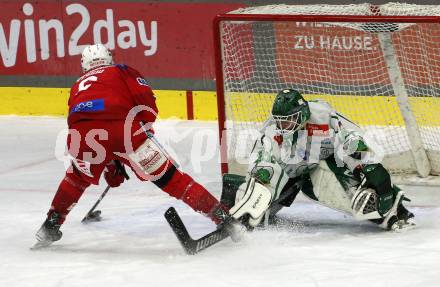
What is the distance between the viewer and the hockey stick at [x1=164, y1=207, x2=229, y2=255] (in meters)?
4.48

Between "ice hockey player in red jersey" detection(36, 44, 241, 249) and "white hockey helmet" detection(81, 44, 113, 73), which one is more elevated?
"white hockey helmet" detection(81, 44, 113, 73)

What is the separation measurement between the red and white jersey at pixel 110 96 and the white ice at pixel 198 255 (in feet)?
2.07

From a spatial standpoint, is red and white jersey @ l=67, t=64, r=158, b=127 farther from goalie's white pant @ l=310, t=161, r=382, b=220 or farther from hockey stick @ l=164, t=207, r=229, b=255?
goalie's white pant @ l=310, t=161, r=382, b=220

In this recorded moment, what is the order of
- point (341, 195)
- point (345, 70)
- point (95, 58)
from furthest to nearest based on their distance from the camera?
point (345, 70) → point (341, 195) → point (95, 58)

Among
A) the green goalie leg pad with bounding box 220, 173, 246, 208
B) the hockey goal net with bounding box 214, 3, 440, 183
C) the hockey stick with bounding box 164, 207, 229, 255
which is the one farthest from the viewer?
the hockey goal net with bounding box 214, 3, 440, 183

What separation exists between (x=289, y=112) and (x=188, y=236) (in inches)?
28.2

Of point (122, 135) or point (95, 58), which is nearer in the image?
point (122, 135)

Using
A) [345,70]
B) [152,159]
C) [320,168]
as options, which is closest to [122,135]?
[152,159]

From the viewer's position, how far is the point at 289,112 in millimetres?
4672

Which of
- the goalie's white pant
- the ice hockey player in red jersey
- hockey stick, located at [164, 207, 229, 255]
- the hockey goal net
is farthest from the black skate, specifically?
the hockey goal net

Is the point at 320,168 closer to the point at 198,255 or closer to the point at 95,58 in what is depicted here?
the point at 198,255

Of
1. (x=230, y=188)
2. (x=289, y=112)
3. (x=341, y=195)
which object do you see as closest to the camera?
(x=289, y=112)

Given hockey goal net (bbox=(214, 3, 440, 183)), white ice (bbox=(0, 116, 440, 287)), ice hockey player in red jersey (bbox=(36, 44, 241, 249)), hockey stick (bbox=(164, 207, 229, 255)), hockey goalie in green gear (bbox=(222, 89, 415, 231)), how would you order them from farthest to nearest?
1. hockey goal net (bbox=(214, 3, 440, 183))
2. hockey goalie in green gear (bbox=(222, 89, 415, 231))
3. ice hockey player in red jersey (bbox=(36, 44, 241, 249))
4. hockey stick (bbox=(164, 207, 229, 255))
5. white ice (bbox=(0, 116, 440, 287))

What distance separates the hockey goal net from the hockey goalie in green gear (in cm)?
97
